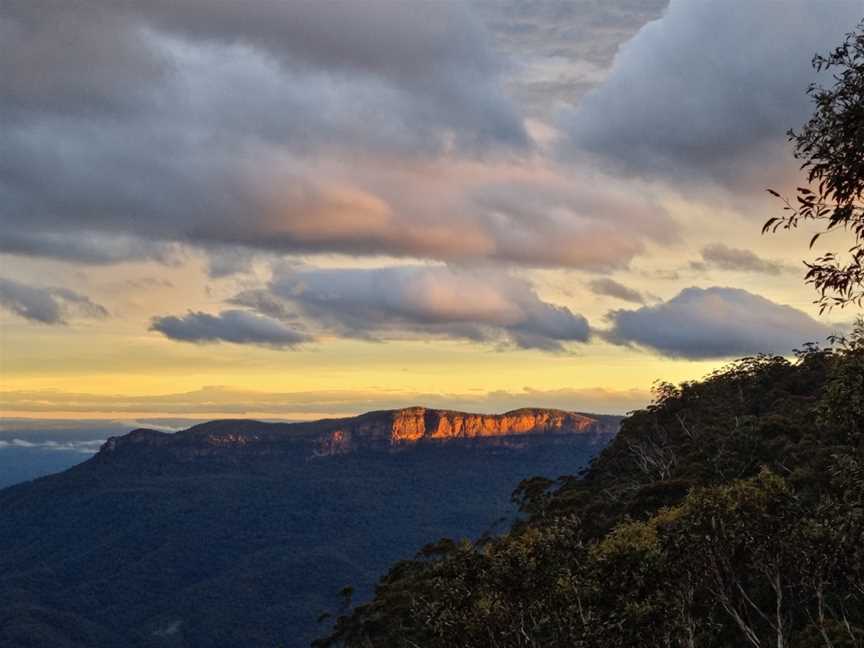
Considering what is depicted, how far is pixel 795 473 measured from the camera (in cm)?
5797

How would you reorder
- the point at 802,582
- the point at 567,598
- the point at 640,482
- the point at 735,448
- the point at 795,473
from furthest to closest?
→ the point at 640,482 → the point at 735,448 → the point at 795,473 → the point at 567,598 → the point at 802,582

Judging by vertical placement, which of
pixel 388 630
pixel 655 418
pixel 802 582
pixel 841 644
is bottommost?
pixel 388 630

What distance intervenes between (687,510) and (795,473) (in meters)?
24.1

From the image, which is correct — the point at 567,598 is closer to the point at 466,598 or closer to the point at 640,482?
the point at 466,598

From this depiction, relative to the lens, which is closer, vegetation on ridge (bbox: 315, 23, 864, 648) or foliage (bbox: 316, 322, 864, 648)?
vegetation on ridge (bbox: 315, 23, 864, 648)

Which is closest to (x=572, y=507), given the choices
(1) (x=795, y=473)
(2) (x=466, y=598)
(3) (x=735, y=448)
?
(3) (x=735, y=448)

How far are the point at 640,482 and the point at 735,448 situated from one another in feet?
41.3

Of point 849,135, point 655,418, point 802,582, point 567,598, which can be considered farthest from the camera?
point 655,418

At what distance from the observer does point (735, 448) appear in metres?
74.7

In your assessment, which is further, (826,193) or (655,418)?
(655,418)

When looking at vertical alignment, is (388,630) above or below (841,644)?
below

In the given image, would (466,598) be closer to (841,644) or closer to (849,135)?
(841,644)

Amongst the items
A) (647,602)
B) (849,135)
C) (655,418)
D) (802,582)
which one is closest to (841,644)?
(802,582)

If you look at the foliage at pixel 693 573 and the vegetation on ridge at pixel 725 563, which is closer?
the vegetation on ridge at pixel 725 563
